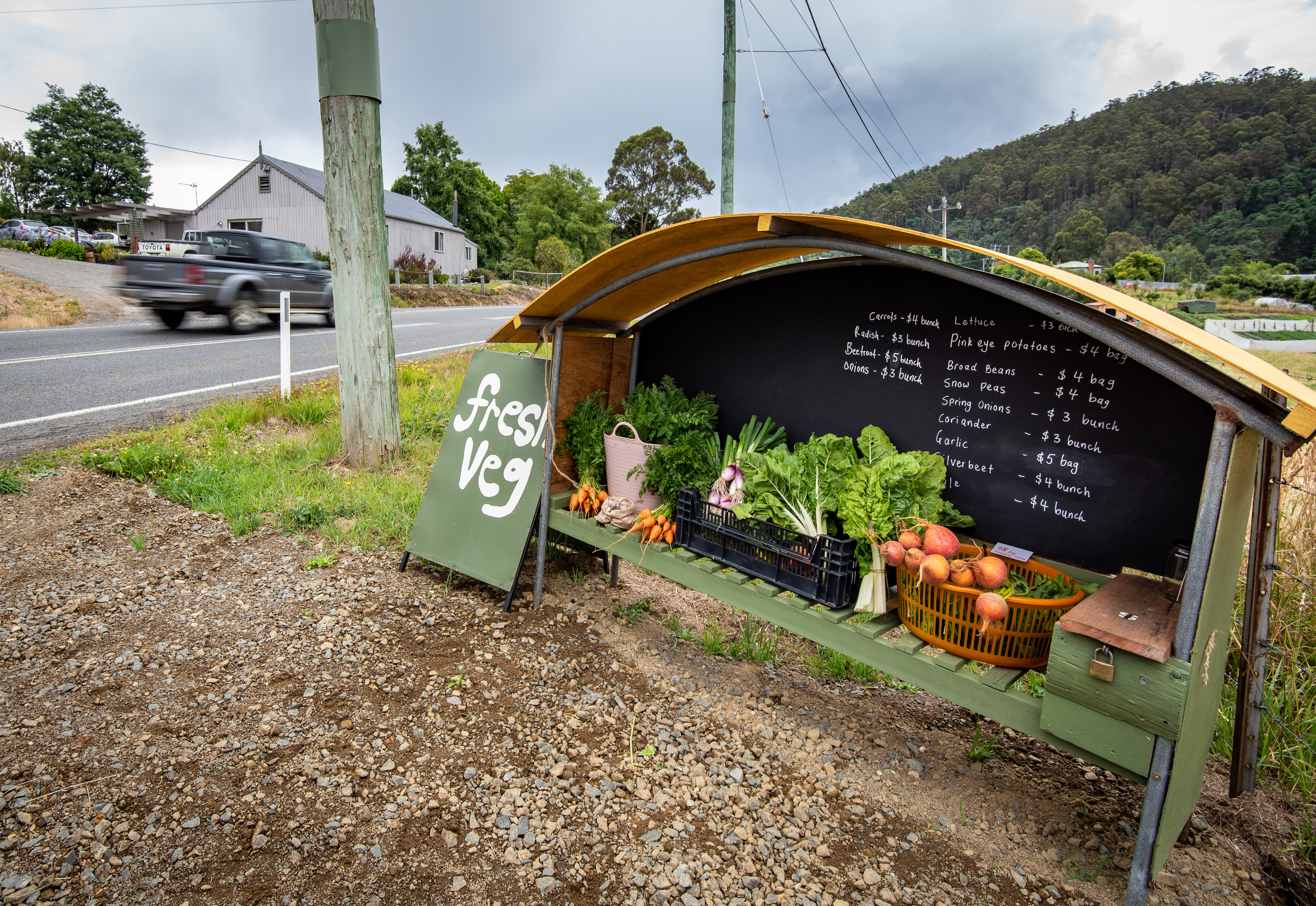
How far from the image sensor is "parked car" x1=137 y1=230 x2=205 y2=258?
13297mm

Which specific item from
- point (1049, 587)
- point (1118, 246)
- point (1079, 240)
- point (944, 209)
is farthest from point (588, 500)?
point (1118, 246)

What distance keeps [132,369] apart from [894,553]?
9.77m

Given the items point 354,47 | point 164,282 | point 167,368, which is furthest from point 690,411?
point 164,282

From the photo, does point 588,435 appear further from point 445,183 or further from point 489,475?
point 445,183

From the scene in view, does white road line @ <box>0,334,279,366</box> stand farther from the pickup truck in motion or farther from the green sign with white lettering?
the green sign with white lettering

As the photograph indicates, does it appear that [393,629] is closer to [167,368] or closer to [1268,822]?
[1268,822]

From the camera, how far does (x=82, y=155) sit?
5294cm

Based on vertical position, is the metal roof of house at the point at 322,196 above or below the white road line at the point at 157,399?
above

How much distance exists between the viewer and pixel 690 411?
11.5 ft

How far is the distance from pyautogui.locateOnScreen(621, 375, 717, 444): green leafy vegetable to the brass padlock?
195 cm

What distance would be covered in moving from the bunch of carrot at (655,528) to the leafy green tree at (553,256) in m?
41.4

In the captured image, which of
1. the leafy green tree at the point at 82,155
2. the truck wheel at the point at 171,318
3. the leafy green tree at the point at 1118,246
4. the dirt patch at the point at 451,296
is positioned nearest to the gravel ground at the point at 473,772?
the truck wheel at the point at 171,318

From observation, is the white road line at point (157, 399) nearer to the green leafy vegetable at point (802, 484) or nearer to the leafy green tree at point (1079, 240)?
the green leafy vegetable at point (802, 484)

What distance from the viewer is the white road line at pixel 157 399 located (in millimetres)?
5980
